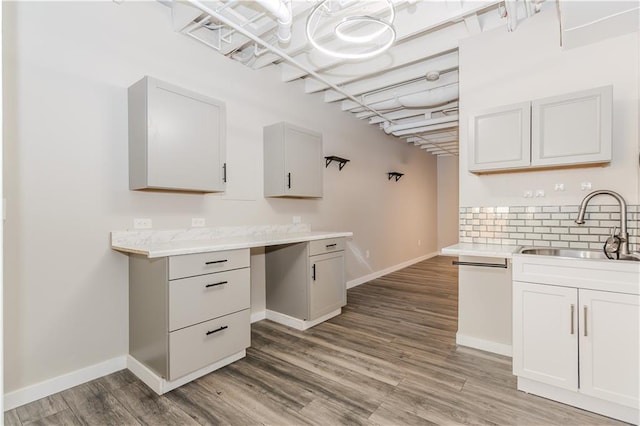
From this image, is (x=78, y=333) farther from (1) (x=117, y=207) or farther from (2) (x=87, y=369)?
(1) (x=117, y=207)

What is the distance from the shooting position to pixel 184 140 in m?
2.57

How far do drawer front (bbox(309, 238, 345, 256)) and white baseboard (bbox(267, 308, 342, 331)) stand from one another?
0.67 metres

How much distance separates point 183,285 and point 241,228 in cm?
120

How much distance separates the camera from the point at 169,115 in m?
2.47

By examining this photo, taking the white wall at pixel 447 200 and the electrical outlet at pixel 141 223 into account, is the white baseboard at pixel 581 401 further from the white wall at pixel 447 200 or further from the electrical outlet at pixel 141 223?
the white wall at pixel 447 200

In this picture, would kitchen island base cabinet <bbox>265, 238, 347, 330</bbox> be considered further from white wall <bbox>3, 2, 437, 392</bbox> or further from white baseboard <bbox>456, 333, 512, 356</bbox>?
A: white baseboard <bbox>456, 333, 512, 356</bbox>

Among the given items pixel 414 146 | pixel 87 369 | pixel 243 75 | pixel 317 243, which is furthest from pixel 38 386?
A: pixel 414 146

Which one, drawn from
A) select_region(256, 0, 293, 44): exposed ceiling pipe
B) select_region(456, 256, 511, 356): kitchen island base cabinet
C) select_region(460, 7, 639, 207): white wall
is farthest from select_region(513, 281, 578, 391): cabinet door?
select_region(256, 0, 293, 44): exposed ceiling pipe

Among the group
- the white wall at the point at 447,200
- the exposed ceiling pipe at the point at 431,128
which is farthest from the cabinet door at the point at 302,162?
the white wall at the point at 447,200

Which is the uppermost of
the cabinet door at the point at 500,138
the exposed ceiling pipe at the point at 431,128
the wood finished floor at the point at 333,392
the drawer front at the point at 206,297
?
the exposed ceiling pipe at the point at 431,128

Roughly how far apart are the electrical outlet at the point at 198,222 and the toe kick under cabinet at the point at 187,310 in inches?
24.0

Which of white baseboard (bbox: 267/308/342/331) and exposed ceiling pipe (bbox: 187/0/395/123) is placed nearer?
exposed ceiling pipe (bbox: 187/0/395/123)

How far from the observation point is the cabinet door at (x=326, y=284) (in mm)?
3254

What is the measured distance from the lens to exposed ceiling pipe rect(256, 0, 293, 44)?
2.29 meters
